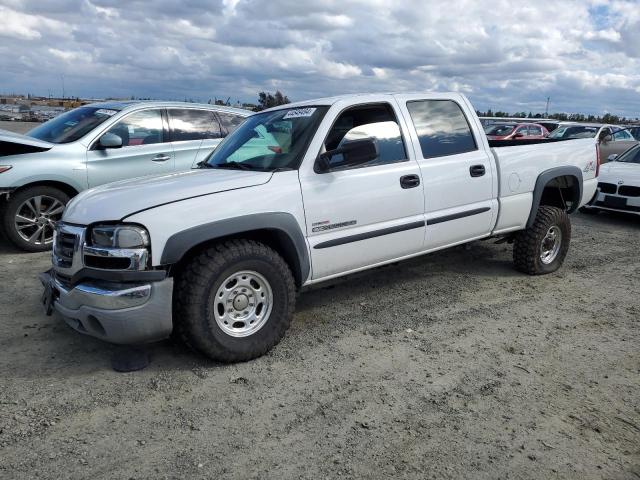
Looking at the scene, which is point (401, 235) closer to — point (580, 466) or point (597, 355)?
point (597, 355)

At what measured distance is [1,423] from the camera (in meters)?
2.97

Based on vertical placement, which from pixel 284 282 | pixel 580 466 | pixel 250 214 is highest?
pixel 250 214

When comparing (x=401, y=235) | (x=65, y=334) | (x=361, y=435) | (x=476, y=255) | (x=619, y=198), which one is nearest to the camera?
(x=361, y=435)

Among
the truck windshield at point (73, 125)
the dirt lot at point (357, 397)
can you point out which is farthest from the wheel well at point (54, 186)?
the dirt lot at point (357, 397)

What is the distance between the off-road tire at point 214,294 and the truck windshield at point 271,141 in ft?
2.49

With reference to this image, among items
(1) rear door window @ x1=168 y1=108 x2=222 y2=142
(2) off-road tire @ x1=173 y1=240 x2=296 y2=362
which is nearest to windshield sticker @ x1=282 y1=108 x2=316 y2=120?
(2) off-road tire @ x1=173 y1=240 x2=296 y2=362

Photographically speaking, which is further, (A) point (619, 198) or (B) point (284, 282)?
(A) point (619, 198)

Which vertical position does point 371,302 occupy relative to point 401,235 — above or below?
Answer: below

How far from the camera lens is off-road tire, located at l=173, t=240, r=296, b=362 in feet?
11.3

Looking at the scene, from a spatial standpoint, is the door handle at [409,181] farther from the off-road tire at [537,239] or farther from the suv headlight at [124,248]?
the suv headlight at [124,248]

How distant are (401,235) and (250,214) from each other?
55.7 inches

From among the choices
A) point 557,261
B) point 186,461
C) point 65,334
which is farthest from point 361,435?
point 557,261

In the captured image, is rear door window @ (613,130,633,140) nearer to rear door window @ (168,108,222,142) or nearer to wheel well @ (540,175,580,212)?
wheel well @ (540,175,580,212)

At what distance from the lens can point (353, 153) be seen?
3861 millimetres
